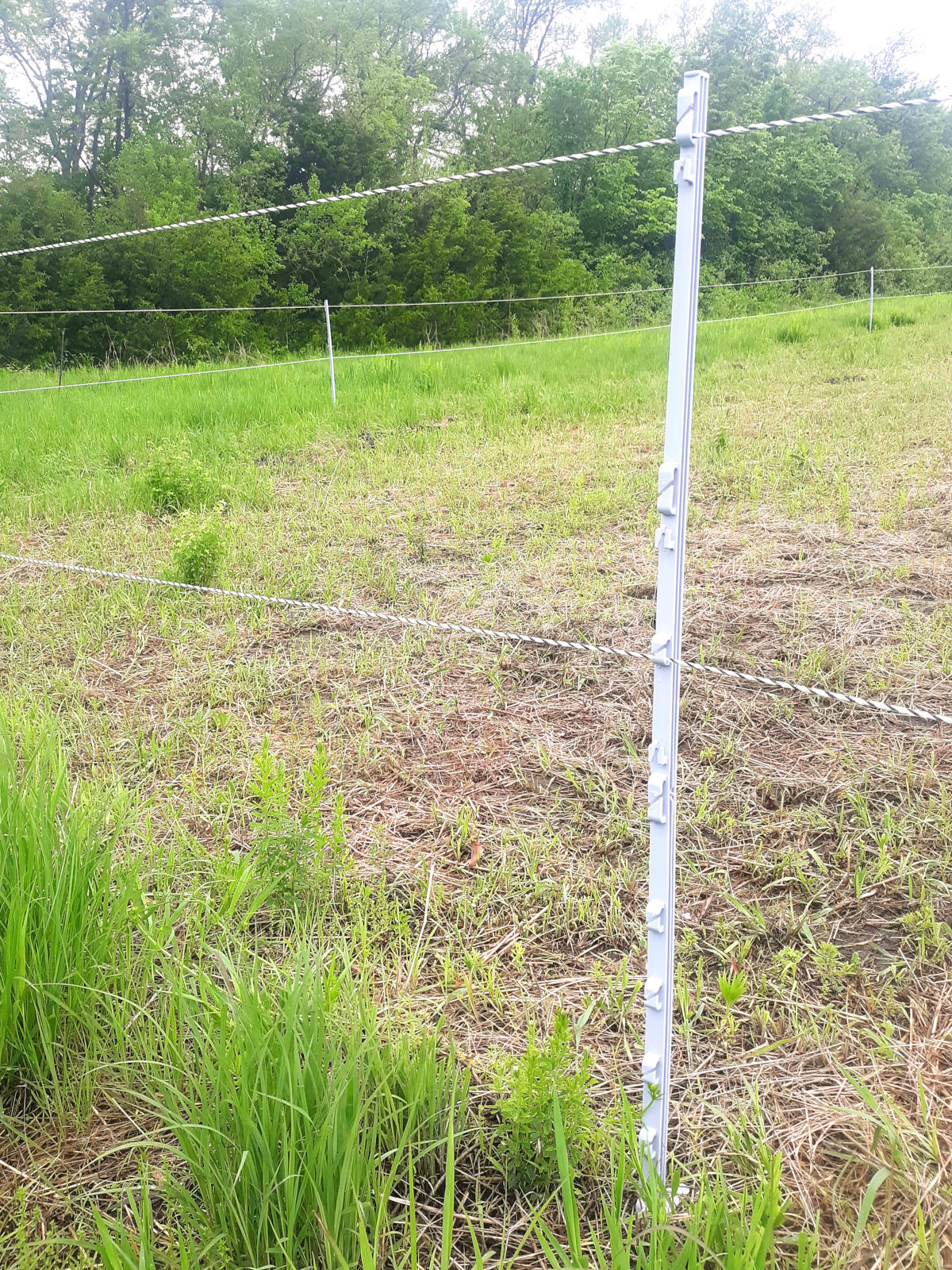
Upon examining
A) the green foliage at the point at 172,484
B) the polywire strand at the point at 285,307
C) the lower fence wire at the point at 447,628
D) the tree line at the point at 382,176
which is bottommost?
the lower fence wire at the point at 447,628

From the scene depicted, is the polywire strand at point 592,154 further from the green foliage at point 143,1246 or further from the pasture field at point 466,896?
the green foliage at point 143,1246

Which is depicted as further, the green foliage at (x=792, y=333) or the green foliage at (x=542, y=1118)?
the green foliage at (x=792, y=333)

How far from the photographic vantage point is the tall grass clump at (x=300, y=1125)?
1.32 meters

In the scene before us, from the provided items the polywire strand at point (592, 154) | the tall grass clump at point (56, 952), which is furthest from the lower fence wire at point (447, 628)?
the polywire strand at point (592, 154)

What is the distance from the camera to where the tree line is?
1717 centimetres

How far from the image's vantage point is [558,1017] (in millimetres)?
1401

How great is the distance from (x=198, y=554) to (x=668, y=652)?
323 centimetres

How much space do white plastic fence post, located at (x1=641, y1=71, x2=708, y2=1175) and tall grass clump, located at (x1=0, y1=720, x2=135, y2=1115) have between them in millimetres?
940

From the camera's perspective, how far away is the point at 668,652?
4.62ft

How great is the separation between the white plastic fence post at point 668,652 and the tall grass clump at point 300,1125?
31 cm

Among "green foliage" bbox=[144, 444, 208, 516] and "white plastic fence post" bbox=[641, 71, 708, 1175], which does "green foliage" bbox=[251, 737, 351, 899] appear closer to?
"white plastic fence post" bbox=[641, 71, 708, 1175]

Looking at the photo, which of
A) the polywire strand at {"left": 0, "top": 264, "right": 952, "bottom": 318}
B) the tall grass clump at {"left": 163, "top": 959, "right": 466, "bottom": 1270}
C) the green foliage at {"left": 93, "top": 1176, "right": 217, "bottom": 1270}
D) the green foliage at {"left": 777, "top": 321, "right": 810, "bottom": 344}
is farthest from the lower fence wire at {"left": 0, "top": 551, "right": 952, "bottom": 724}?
the green foliage at {"left": 777, "top": 321, "right": 810, "bottom": 344}

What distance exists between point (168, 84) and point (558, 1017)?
2618cm

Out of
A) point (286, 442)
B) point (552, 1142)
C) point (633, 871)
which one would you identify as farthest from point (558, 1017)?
point (286, 442)
